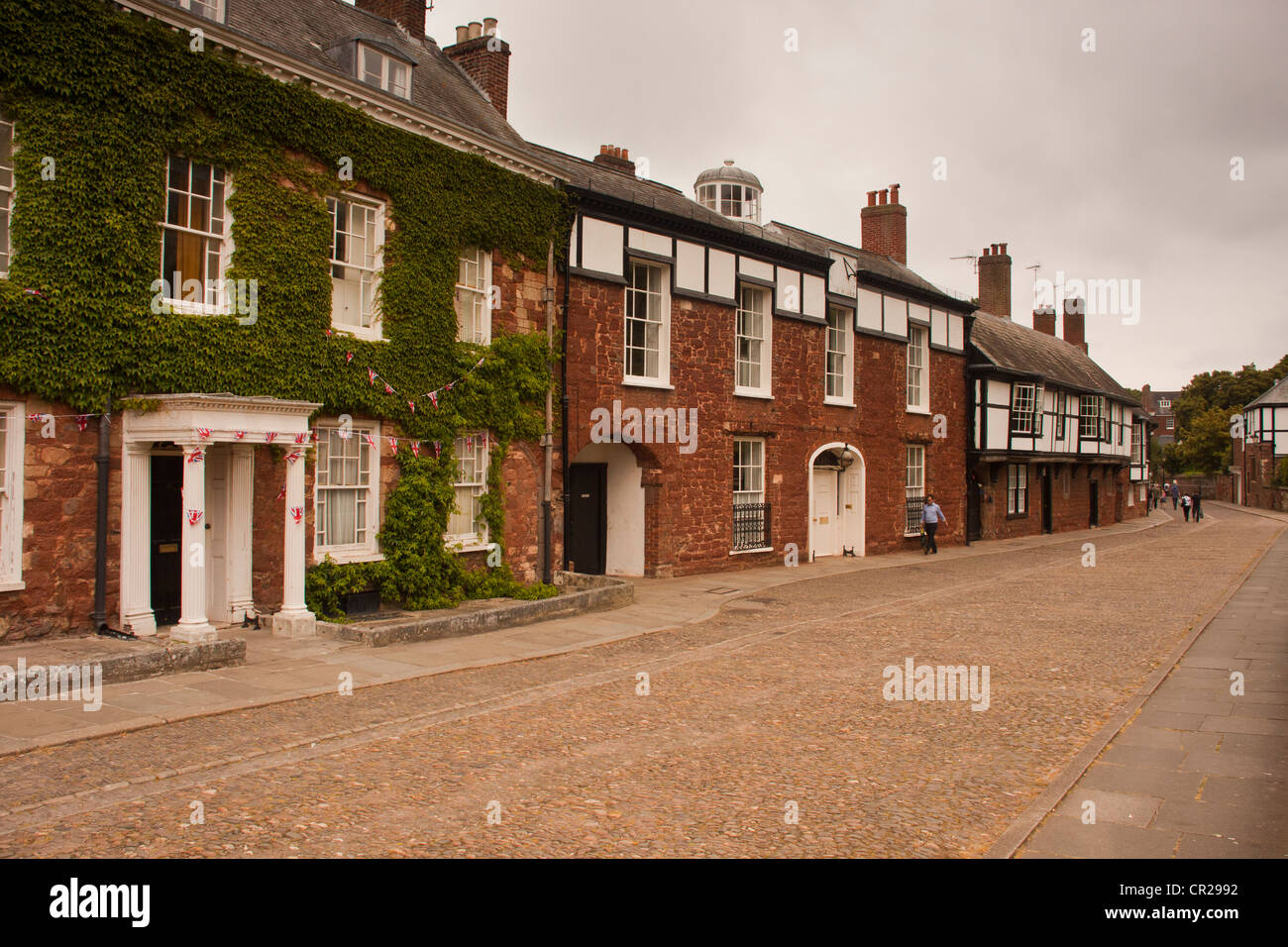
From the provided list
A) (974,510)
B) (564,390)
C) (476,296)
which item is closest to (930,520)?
(974,510)

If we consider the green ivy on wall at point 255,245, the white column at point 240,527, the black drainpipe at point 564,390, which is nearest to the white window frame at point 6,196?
the green ivy on wall at point 255,245

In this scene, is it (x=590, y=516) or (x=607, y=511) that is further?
(x=607, y=511)

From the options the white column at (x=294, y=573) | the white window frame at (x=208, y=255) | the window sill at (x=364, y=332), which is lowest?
the white column at (x=294, y=573)

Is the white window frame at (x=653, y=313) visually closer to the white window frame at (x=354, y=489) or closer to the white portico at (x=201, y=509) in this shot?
the white window frame at (x=354, y=489)

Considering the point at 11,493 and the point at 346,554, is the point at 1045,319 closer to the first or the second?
the point at 346,554

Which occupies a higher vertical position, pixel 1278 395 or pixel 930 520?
pixel 1278 395

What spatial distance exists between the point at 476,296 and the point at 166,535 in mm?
6348

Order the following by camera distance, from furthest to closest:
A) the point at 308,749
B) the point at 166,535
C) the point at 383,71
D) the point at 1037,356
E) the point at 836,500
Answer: the point at 1037,356 < the point at 836,500 < the point at 383,71 < the point at 166,535 < the point at 308,749

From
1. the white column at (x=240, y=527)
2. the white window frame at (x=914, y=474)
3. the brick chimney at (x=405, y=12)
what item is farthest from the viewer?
the white window frame at (x=914, y=474)

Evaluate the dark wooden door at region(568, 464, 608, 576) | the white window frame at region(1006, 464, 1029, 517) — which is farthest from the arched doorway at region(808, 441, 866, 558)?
the white window frame at region(1006, 464, 1029, 517)

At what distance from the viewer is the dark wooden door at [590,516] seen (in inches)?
784

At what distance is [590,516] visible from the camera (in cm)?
2023

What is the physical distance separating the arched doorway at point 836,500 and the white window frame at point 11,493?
17339 millimetres
